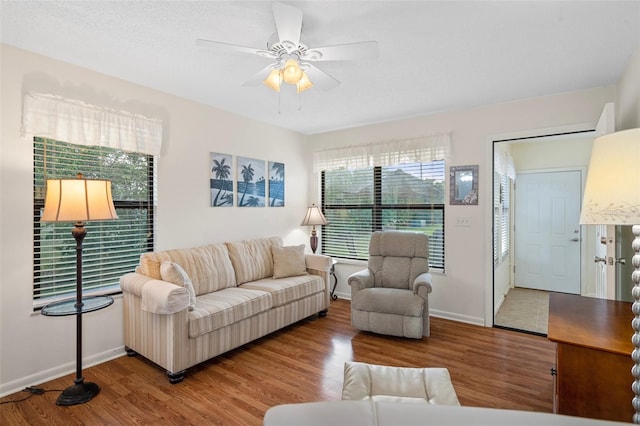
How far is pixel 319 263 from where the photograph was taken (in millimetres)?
3914

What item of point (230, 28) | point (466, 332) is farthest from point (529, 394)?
point (230, 28)

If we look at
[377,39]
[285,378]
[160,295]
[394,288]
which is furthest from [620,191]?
[160,295]

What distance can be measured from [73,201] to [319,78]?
1855 mm

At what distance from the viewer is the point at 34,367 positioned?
239 cm

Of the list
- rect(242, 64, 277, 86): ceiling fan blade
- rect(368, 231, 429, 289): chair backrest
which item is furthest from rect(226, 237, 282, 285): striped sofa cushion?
rect(242, 64, 277, 86): ceiling fan blade

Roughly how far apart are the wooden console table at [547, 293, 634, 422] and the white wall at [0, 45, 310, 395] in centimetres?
320

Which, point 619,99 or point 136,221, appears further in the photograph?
point 136,221

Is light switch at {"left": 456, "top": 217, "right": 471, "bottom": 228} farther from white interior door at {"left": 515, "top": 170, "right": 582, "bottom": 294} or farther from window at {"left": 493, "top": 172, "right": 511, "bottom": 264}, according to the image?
white interior door at {"left": 515, "top": 170, "right": 582, "bottom": 294}

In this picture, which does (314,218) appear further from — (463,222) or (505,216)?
(505,216)

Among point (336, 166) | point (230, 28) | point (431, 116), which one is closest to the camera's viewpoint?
point (230, 28)

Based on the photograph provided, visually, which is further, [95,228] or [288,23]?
[95,228]

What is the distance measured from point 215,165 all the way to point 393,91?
209cm

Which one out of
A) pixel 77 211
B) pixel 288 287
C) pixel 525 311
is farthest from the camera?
pixel 525 311

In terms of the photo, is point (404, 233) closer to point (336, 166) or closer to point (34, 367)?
point (336, 166)
